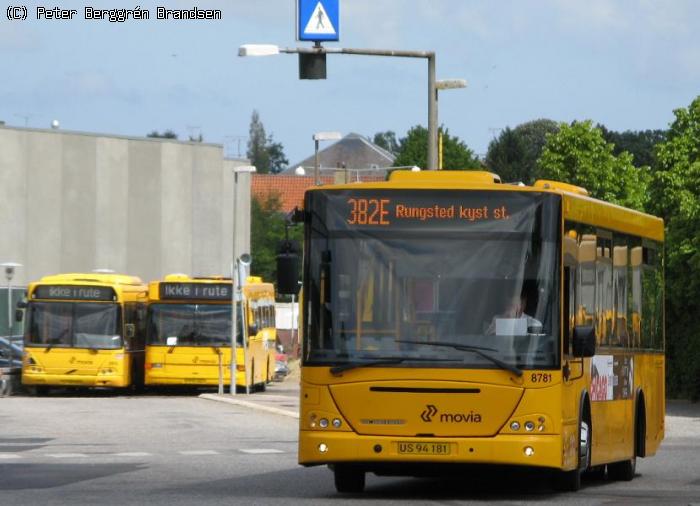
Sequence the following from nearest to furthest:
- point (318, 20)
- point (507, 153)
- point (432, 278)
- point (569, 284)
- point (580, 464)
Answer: point (432, 278)
point (569, 284)
point (580, 464)
point (318, 20)
point (507, 153)

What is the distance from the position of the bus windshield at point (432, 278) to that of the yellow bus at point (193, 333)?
31.7 meters

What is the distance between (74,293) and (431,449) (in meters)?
33.1

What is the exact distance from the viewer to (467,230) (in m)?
16.2

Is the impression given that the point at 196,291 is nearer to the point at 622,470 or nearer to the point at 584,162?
the point at 584,162

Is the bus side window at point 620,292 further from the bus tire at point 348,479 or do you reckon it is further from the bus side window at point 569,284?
the bus tire at point 348,479

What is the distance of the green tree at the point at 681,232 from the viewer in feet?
150

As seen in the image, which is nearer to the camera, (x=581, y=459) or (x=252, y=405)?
(x=581, y=459)

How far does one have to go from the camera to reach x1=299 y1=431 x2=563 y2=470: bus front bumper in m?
15.7

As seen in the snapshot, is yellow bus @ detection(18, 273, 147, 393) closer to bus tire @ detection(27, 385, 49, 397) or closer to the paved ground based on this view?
bus tire @ detection(27, 385, 49, 397)

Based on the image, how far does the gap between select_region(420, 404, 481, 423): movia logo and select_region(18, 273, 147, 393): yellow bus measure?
32.7 m

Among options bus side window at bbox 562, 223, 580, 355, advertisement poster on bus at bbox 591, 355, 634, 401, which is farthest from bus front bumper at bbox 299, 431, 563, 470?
advertisement poster on bus at bbox 591, 355, 634, 401

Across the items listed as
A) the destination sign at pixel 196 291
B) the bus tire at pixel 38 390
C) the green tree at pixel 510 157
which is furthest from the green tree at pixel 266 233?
the destination sign at pixel 196 291

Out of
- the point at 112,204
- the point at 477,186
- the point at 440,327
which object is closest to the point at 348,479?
the point at 440,327

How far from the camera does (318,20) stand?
24.9 meters
